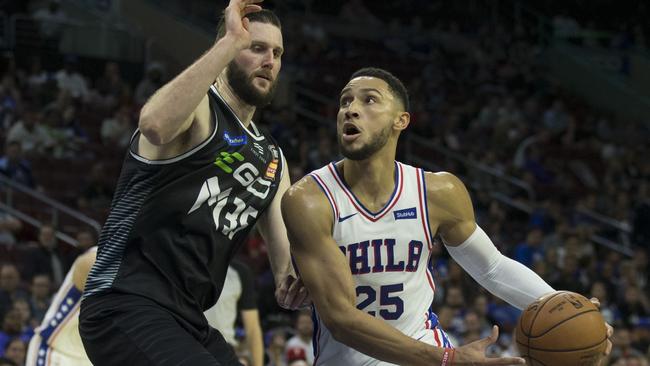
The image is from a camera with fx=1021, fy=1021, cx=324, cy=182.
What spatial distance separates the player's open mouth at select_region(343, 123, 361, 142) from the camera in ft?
15.5

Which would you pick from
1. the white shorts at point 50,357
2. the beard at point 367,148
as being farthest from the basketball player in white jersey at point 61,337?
the beard at point 367,148

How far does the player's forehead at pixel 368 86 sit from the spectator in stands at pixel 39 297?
19.4 feet

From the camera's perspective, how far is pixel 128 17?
63.0 ft

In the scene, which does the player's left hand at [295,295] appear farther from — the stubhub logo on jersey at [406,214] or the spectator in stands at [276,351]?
the spectator in stands at [276,351]

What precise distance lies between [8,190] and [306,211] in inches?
340

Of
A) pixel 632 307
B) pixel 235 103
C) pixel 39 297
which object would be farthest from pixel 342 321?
pixel 632 307

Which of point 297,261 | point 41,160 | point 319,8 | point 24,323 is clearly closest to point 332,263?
point 297,261

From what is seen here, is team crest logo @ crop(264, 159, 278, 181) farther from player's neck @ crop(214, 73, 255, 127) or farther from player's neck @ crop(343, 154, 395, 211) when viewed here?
player's neck @ crop(343, 154, 395, 211)

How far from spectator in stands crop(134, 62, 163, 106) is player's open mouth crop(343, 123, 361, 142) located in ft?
36.6

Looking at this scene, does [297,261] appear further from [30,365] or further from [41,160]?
[41,160]

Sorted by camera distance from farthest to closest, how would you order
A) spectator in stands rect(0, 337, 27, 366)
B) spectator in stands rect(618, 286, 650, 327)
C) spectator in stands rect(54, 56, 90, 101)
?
spectator in stands rect(54, 56, 90, 101) < spectator in stands rect(618, 286, 650, 327) < spectator in stands rect(0, 337, 27, 366)

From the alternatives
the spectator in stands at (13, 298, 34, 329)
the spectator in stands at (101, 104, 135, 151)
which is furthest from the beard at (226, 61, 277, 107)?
the spectator in stands at (101, 104, 135, 151)

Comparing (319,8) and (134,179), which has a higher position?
(134,179)

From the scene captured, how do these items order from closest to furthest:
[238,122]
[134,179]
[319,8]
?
[134,179]
[238,122]
[319,8]
